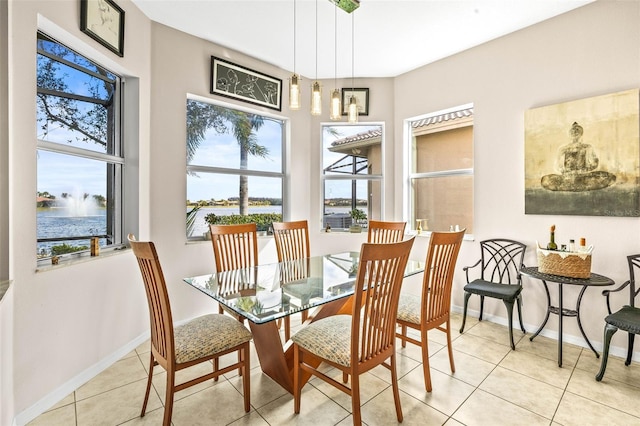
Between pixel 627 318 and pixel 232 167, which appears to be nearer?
pixel 627 318

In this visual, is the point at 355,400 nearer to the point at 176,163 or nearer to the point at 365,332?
the point at 365,332

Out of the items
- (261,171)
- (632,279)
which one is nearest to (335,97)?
(261,171)

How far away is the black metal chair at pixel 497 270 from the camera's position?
2742mm

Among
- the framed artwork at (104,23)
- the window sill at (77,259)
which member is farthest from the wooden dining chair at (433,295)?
the framed artwork at (104,23)

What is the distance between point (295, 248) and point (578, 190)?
2612mm

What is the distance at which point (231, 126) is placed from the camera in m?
3.46

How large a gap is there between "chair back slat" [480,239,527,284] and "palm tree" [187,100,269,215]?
2.76 metres

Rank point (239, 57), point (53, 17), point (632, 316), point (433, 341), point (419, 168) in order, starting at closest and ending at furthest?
point (53, 17), point (632, 316), point (433, 341), point (239, 57), point (419, 168)

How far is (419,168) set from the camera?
395 centimetres

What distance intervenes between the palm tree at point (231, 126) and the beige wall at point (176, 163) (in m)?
0.18

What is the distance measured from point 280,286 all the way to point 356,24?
2507mm

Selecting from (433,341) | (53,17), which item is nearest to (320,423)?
(433,341)

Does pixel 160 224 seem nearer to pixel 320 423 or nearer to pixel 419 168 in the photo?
pixel 320 423

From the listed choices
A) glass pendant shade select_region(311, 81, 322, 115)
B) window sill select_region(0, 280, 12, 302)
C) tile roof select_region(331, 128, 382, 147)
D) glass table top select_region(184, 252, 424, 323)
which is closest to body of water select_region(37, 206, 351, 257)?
window sill select_region(0, 280, 12, 302)
